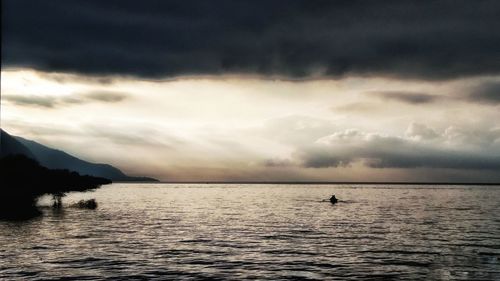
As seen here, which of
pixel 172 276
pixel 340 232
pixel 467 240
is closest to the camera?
pixel 172 276

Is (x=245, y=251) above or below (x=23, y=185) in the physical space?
below

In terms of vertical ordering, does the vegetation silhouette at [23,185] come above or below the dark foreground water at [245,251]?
above

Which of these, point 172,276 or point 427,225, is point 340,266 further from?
point 427,225

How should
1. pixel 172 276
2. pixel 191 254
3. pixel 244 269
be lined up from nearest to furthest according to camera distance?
pixel 172 276, pixel 244 269, pixel 191 254

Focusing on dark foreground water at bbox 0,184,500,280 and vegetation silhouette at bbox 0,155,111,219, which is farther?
vegetation silhouette at bbox 0,155,111,219

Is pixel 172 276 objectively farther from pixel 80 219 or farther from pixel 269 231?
pixel 80 219

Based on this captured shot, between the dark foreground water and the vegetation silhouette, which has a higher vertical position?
the vegetation silhouette

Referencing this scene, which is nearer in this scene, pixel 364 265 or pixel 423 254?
pixel 364 265

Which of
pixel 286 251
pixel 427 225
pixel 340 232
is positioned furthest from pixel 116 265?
pixel 427 225

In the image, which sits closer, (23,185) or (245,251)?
(245,251)

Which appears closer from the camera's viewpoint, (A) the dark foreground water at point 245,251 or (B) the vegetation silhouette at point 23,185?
(A) the dark foreground water at point 245,251

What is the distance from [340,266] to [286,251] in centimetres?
931

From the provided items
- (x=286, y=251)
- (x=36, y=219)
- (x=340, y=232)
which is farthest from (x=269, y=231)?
(x=36, y=219)

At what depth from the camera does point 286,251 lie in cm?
4959
